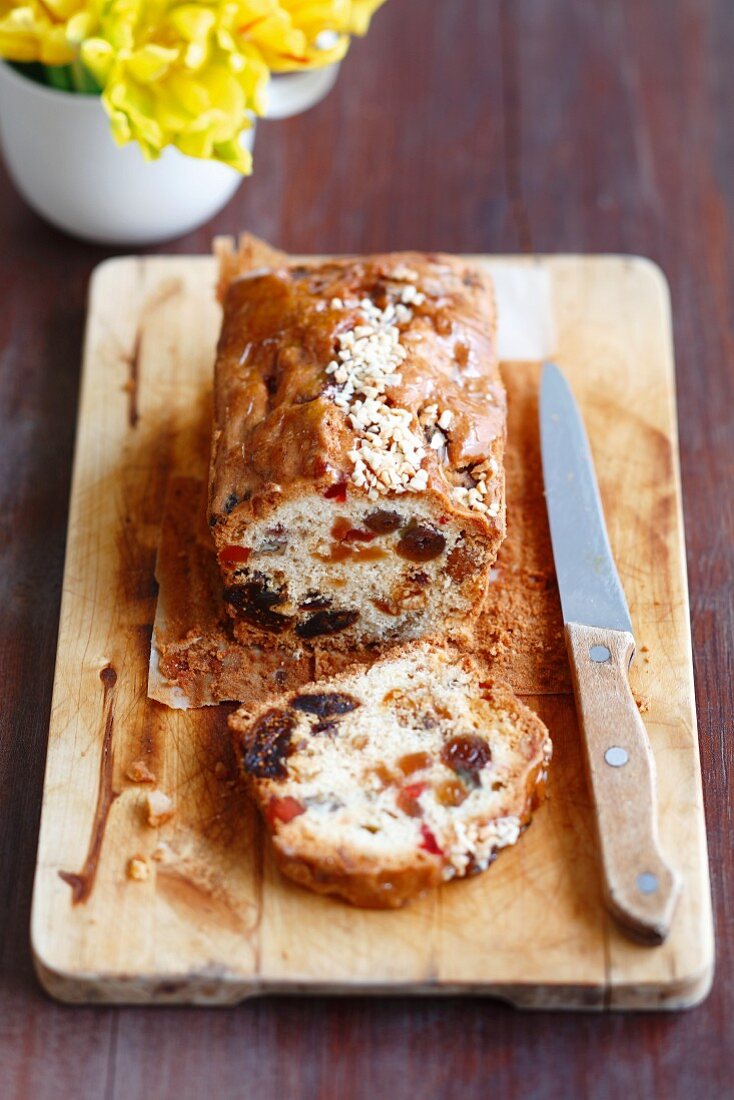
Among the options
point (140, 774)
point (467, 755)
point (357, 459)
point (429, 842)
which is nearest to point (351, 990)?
point (429, 842)

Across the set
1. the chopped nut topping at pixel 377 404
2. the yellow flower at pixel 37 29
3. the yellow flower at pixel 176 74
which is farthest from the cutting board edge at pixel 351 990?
the yellow flower at pixel 37 29

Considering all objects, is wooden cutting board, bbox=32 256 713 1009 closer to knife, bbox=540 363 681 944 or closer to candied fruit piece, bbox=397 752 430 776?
knife, bbox=540 363 681 944

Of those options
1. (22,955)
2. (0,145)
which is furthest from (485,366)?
(0,145)

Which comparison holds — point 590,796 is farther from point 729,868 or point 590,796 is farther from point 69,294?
point 69,294

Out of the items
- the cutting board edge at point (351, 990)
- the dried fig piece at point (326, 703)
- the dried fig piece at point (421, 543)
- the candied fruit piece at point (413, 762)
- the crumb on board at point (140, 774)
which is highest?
the dried fig piece at point (421, 543)

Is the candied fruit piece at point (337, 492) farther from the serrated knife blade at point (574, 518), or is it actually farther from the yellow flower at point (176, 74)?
the yellow flower at point (176, 74)

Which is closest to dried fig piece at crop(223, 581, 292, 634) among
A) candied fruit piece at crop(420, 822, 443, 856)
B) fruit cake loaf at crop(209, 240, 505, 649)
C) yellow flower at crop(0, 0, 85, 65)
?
fruit cake loaf at crop(209, 240, 505, 649)
